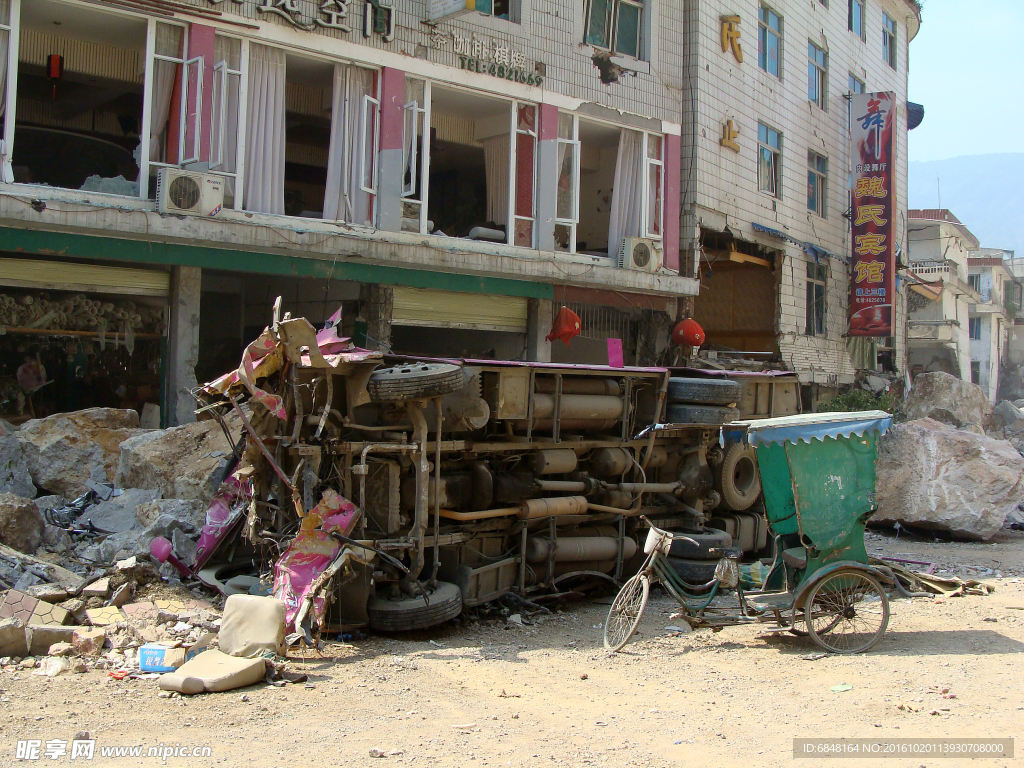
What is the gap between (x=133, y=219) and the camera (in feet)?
36.5

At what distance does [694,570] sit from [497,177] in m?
9.19

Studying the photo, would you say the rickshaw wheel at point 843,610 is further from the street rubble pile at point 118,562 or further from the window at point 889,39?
the window at point 889,39

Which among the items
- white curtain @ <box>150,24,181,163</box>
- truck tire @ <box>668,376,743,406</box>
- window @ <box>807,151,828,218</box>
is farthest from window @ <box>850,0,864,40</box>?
white curtain @ <box>150,24,181,163</box>

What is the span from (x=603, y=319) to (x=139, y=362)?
9.42 metres

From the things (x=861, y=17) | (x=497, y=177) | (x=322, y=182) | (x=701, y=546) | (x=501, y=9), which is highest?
(x=861, y=17)

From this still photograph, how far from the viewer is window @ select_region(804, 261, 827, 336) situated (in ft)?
78.2

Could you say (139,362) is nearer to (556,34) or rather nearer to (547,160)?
(547,160)

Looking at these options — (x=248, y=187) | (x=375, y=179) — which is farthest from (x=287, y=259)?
(x=375, y=179)

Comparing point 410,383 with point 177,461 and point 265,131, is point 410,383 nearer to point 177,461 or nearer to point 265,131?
point 177,461

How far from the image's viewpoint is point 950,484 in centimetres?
1420

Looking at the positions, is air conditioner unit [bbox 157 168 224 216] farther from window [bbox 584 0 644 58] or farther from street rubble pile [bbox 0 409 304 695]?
window [bbox 584 0 644 58]

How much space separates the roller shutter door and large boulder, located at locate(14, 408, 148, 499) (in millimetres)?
4760

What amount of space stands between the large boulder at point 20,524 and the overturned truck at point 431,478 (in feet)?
5.47

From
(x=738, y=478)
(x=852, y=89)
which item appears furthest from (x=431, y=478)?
(x=852, y=89)
